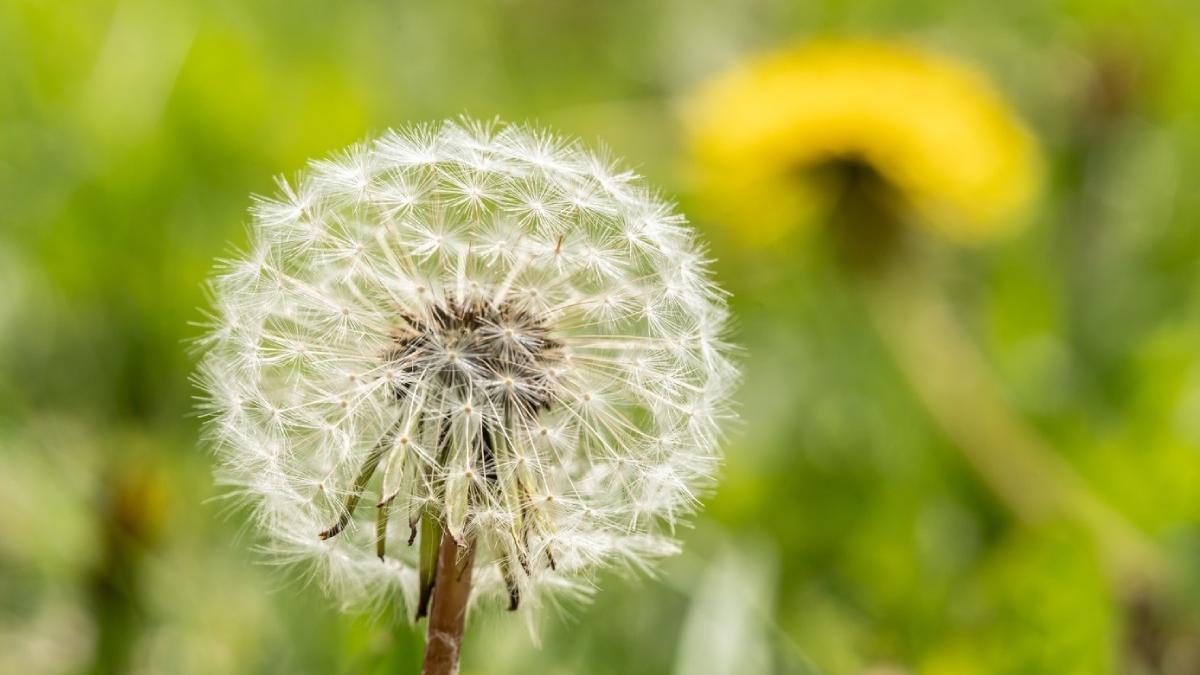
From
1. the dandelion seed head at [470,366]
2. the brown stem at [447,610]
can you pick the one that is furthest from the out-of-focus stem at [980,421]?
the brown stem at [447,610]

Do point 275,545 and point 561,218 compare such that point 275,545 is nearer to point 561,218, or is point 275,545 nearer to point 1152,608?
point 561,218

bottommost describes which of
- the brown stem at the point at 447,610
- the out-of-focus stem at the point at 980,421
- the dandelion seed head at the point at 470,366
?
the brown stem at the point at 447,610

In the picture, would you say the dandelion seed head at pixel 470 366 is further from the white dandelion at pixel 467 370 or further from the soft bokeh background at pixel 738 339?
the soft bokeh background at pixel 738 339

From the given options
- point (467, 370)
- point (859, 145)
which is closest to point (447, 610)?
point (467, 370)

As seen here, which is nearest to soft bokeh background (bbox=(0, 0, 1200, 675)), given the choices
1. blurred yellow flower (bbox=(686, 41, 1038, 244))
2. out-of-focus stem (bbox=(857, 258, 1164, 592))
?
out-of-focus stem (bbox=(857, 258, 1164, 592))

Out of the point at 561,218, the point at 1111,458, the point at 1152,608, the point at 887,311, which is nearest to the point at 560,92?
the point at 887,311

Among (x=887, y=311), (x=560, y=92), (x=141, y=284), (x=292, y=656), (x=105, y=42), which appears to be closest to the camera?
(x=292, y=656)

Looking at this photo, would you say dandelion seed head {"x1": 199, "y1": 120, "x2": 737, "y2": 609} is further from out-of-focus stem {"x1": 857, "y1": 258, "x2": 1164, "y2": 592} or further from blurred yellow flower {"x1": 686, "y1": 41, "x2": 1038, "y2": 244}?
blurred yellow flower {"x1": 686, "y1": 41, "x2": 1038, "y2": 244}
